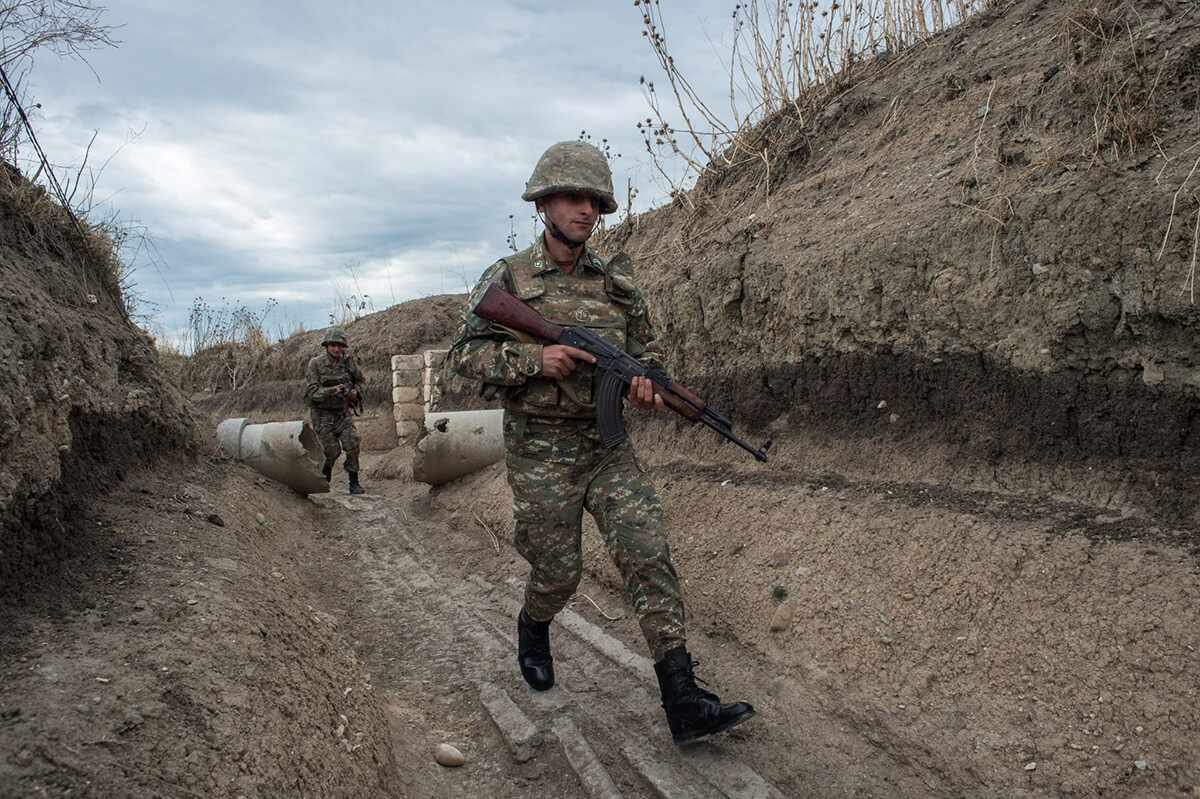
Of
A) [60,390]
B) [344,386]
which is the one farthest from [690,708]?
[344,386]

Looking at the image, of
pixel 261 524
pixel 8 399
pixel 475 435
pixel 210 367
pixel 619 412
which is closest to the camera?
pixel 8 399

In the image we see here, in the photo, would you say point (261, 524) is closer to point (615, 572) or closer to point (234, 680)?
point (615, 572)

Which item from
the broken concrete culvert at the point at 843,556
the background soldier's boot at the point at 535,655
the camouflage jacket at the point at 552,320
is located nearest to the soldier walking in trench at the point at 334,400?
the broken concrete culvert at the point at 843,556

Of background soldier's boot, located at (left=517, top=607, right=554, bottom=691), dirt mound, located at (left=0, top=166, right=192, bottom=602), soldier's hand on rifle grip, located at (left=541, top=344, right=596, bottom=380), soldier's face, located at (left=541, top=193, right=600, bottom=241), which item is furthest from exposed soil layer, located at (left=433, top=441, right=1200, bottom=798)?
dirt mound, located at (left=0, top=166, right=192, bottom=602)

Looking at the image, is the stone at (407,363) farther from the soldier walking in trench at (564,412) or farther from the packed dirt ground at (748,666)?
the soldier walking in trench at (564,412)

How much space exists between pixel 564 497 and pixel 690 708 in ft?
3.15

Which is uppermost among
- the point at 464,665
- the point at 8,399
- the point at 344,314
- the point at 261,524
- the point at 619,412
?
the point at 344,314

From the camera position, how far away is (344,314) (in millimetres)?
17984

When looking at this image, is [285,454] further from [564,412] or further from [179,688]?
[179,688]

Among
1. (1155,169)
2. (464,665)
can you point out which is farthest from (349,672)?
(1155,169)

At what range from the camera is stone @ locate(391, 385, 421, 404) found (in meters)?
13.0

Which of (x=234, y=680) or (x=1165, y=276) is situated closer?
(x=234, y=680)

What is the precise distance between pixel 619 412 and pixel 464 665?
1.60 metres

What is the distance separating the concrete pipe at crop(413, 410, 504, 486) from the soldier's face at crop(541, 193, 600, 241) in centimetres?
519
